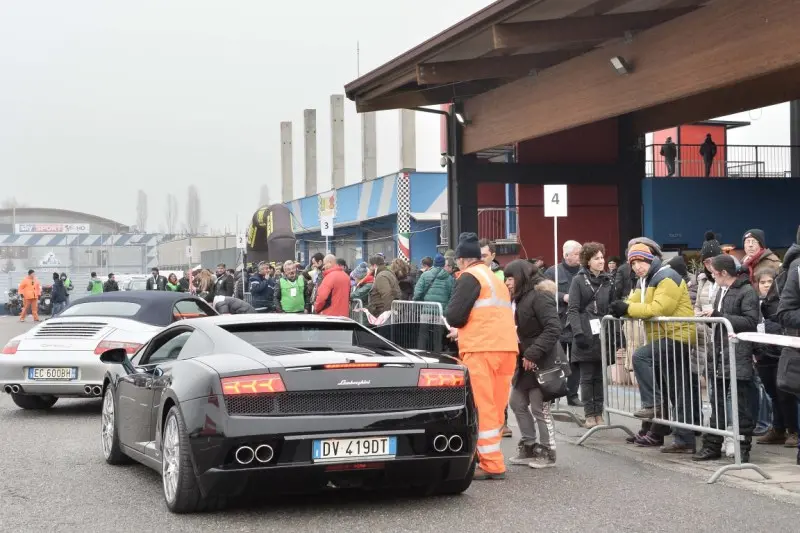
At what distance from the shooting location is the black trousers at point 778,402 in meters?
9.84

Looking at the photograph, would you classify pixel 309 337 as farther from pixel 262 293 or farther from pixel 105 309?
pixel 262 293

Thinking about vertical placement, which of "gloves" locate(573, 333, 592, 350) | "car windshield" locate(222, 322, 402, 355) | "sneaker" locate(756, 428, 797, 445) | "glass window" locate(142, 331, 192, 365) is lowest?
"sneaker" locate(756, 428, 797, 445)

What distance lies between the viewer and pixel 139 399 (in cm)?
805

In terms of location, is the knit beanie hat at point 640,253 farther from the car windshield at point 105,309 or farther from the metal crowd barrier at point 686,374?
the car windshield at point 105,309

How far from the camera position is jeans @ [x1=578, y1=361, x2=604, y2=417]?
35.8ft

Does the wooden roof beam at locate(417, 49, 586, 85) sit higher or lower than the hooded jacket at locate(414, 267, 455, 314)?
higher

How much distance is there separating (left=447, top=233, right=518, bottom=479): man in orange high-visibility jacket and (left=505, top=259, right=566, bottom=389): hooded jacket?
19.0 inches

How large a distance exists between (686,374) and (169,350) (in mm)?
4116

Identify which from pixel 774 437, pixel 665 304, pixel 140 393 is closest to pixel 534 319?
pixel 665 304

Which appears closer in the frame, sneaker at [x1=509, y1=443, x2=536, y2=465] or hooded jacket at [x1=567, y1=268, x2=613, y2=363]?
sneaker at [x1=509, y1=443, x2=536, y2=465]

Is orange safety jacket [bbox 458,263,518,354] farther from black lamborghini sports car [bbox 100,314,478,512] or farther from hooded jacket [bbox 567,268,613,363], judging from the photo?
hooded jacket [bbox 567,268,613,363]

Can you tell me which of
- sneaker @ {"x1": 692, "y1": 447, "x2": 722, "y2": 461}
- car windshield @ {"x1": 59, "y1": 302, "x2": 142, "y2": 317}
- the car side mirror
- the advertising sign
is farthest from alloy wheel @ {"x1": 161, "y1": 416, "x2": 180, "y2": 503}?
the advertising sign

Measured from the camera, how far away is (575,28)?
55.3 ft

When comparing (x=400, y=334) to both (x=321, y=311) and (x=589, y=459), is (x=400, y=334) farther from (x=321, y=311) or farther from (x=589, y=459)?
(x=321, y=311)
